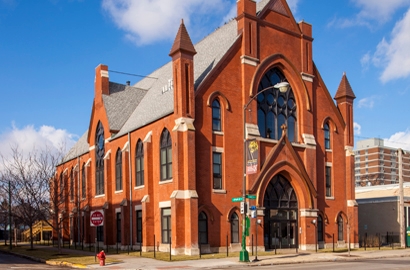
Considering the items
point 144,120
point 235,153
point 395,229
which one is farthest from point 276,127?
point 395,229

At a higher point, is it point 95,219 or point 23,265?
point 95,219

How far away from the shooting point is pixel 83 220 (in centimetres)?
5088

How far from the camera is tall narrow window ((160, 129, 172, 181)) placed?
3559cm

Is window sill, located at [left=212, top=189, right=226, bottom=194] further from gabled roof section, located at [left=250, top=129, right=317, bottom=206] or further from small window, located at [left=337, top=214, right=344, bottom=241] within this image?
small window, located at [left=337, top=214, right=344, bottom=241]

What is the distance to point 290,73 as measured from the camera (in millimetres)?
40312

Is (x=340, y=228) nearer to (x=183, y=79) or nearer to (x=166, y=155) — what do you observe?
(x=166, y=155)

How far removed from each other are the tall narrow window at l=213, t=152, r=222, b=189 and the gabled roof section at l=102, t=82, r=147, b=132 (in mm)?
13055

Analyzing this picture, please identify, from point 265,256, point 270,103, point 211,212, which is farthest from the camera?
point 270,103

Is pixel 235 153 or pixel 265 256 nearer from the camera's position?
pixel 265 256

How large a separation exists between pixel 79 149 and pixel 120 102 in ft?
38.2

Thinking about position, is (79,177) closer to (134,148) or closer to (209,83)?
(134,148)

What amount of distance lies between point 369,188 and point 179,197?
125 feet

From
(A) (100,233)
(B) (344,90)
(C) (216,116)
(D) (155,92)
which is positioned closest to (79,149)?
(A) (100,233)

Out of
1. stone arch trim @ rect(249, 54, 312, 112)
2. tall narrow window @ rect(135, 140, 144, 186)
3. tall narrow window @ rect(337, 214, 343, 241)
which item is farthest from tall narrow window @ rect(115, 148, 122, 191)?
tall narrow window @ rect(337, 214, 343, 241)
